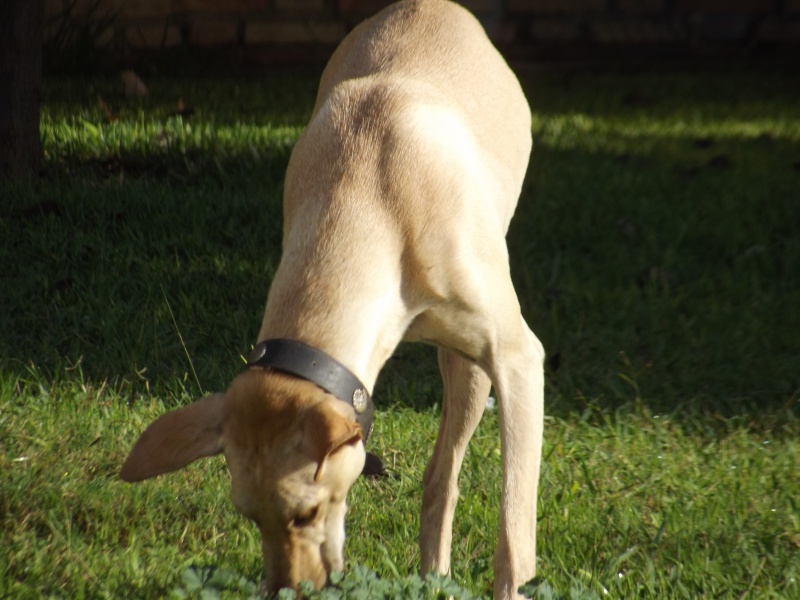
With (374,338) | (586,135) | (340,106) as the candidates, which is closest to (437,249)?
(374,338)

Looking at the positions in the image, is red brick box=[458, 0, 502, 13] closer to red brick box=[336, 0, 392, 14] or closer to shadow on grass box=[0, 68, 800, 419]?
red brick box=[336, 0, 392, 14]

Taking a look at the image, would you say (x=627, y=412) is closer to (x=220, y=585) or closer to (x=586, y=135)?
(x=220, y=585)

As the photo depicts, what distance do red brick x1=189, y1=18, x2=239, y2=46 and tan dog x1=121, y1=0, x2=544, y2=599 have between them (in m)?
5.34

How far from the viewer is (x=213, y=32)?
344 inches

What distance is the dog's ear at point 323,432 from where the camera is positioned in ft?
7.54

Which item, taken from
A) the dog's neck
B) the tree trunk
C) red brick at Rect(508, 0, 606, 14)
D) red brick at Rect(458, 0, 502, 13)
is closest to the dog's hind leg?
the dog's neck

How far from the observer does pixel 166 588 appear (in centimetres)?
278

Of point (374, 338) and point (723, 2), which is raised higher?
point (374, 338)

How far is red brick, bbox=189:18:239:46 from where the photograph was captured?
8703 millimetres

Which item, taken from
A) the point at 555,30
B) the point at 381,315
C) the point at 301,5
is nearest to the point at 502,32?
the point at 555,30

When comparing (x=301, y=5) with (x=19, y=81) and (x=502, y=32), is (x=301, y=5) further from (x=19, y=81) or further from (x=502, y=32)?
(x=19, y=81)

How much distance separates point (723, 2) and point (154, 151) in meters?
5.97

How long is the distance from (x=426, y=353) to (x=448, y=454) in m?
1.31

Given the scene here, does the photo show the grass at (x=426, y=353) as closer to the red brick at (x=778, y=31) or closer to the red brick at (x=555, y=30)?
the red brick at (x=555, y=30)
